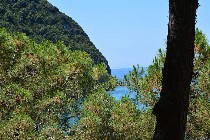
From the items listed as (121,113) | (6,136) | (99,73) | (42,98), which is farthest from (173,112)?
(99,73)

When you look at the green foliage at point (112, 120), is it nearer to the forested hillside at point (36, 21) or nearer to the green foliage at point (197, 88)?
the green foliage at point (197, 88)

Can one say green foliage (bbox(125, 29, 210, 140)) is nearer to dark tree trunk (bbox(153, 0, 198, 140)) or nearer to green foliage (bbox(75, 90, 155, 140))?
green foliage (bbox(75, 90, 155, 140))

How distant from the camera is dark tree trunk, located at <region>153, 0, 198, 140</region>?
3523 mm

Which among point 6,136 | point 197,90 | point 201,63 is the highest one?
point 201,63

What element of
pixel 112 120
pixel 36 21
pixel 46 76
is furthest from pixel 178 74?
pixel 36 21

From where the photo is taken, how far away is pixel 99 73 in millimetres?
16172

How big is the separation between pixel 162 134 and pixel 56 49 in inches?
500

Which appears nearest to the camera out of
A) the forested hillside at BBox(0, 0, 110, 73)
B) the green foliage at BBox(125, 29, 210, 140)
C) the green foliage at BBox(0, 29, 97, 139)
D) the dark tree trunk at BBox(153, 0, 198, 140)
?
the dark tree trunk at BBox(153, 0, 198, 140)

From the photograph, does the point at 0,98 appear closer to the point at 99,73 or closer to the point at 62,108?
the point at 62,108

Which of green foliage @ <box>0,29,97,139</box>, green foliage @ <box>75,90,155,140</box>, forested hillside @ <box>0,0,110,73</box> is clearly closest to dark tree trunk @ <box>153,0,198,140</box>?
green foliage @ <box>75,90,155,140</box>

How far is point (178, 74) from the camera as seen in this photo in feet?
11.6

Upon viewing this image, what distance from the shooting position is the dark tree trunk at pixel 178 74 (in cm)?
352

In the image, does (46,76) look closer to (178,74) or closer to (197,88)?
(197,88)

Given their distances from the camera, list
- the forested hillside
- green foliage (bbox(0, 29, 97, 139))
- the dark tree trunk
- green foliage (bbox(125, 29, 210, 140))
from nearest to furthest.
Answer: the dark tree trunk, green foliage (bbox(125, 29, 210, 140)), green foliage (bbox(0, 29, 97, 139)), the forested hillside
